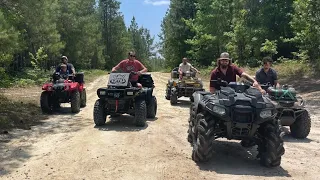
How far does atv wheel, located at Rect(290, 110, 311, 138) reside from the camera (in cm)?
873

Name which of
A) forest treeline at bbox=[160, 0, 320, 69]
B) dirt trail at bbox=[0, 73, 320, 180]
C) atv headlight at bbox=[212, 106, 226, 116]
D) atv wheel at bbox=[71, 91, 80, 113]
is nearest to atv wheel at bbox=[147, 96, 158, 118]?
dirt trail at bbox=[0, 73, 320, 180]

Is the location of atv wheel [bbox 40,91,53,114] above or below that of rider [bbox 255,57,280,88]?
below

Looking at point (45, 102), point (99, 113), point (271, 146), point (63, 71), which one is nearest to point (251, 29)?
point (63, 71)

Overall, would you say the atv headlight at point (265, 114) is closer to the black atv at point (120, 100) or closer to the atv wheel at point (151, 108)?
the black atv at point (120, 100)

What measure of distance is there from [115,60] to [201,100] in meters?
79.3

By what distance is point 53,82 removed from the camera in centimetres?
1307

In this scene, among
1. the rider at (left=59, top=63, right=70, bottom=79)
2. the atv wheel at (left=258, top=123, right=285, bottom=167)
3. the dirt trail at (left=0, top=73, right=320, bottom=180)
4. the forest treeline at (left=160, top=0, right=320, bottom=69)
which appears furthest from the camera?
the forest treeline at (left=160, top=0, right=320, bottom=69)

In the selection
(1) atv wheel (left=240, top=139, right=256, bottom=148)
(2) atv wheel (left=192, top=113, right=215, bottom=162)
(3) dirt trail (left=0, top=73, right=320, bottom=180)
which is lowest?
(3) dirt trail (left=0, top=73, right=320, bottom=180)

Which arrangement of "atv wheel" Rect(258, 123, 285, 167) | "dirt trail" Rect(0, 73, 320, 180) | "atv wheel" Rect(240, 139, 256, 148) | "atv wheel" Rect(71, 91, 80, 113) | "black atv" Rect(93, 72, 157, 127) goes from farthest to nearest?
1. "atv wheel" Rect(71, 91, 80, 113)
2. "black atv" Rect(93, 72, 157, 127)
3. "atv wheel" Rect(240, 139, 256, 148)
4. "atv wheel" Rect(258, 123, 285, 167)
5. "dirt trail" Rect(0, 73, 320, 180)

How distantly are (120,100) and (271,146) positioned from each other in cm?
481

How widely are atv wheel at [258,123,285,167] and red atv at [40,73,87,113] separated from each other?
779cm

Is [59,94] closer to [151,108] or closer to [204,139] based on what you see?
[151,108]

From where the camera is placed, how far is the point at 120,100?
9.98m

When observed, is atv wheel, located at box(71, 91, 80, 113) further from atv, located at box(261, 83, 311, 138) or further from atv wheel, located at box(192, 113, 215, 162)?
atv wheel, located at box(192, 113, 215, 162)
